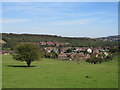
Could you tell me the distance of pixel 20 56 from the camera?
149ft

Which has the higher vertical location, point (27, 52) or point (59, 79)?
point (27, 52)

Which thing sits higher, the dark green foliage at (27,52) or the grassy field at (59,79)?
the dark green foliage at (27,52)

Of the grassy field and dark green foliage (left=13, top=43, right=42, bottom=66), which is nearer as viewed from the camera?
the grassy field

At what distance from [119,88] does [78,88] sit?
388 centimetres

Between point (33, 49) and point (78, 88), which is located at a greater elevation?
point (33, 49)

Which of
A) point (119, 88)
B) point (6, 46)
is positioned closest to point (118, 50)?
point (6, 46)

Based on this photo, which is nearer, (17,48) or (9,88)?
(9,88)

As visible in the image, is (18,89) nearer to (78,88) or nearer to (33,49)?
(78,88)

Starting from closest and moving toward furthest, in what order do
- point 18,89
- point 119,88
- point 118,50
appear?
point 18,89
point 119,88
point 118,50

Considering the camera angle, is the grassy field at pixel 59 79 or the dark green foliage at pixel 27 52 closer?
the grassy field at pixel 59 79

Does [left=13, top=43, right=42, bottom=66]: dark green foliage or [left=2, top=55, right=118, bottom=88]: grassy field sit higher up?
[left=13, top=43, right=42, bottom=66]: dark green foliage

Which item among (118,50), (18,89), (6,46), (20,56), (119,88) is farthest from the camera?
(6,46)

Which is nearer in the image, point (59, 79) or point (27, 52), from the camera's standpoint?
point (59, 79)

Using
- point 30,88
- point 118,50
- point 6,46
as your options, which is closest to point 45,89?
point 30,88
